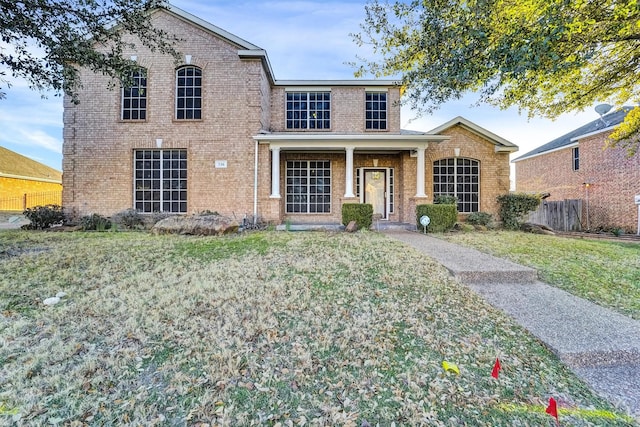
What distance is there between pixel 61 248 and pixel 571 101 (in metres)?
13.6

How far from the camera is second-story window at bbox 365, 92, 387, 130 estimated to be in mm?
13055

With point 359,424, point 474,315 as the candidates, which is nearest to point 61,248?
point 359,424

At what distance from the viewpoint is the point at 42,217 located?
35.1 ft

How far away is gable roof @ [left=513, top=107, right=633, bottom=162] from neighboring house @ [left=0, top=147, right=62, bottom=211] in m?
33.4

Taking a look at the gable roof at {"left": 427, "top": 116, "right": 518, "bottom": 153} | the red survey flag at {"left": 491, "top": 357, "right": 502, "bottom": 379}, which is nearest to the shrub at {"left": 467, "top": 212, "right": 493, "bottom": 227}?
the gable roof at {"left": 427, "top": 116, "right": 518, "bottom": 153}

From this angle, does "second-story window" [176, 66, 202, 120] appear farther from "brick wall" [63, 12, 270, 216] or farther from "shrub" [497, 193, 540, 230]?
"shrub" [497, 193, 540, 230]

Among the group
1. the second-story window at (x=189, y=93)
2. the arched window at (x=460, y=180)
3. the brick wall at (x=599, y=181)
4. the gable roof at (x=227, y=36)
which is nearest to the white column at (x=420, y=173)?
the arched window at (x=460, y=180)

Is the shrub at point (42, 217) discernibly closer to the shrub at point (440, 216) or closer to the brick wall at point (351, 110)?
the brick wall at point (351, 110)

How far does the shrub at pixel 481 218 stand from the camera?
38.8ft

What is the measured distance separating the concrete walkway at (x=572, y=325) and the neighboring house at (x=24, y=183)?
90.1 ft

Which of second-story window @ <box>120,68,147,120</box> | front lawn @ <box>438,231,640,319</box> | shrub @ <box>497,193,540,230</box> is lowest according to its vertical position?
front lawn @ <box>438,231,640,319</box>

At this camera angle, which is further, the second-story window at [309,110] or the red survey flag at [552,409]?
the second-story window at [309,110]

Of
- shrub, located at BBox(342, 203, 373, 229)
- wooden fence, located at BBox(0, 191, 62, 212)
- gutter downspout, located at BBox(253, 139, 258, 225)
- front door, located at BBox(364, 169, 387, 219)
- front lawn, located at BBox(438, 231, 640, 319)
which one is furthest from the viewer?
wooden fence, located at BBox(0, 191, 62, 212)

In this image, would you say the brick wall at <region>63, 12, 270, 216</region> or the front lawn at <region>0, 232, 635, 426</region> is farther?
the brick wall at <region>63, 12, 270, 216</region>
